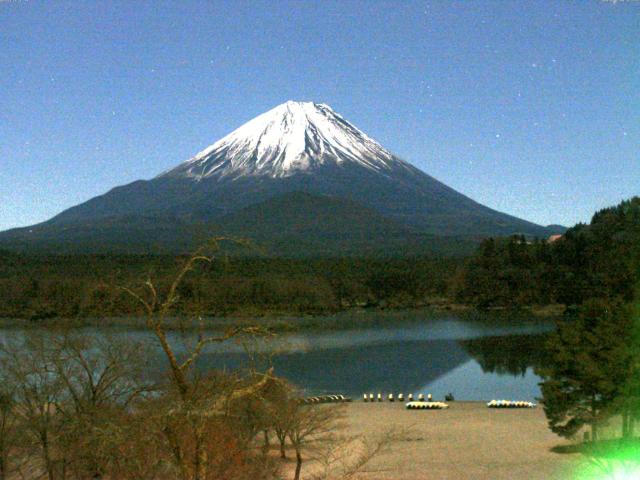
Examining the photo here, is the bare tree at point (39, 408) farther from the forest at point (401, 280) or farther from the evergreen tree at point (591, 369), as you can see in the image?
the forest at point (401, 280)

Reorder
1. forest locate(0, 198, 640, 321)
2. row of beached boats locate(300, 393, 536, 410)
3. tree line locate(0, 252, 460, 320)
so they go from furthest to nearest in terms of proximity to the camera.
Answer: forest locate(0, 198, 640, 321) < tree line locate(0, 252, 460, 320) < row of beached boats locate(300, 393, 536, 410)

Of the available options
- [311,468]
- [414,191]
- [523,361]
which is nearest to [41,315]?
[523,361]

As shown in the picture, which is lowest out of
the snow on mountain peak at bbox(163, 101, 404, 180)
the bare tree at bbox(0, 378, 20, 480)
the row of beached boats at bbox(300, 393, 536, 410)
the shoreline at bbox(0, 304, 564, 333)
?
the row of beached boats at bbox(300, 393, 536, 410)

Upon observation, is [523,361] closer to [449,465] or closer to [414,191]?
[449,465]

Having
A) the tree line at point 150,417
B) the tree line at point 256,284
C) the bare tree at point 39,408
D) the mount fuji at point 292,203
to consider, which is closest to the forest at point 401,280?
the tree line at point 256,284

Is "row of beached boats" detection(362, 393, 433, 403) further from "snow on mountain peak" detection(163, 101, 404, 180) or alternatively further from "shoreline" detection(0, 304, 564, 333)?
"snow on mountain peak" detection(163, 101, 404, 180)

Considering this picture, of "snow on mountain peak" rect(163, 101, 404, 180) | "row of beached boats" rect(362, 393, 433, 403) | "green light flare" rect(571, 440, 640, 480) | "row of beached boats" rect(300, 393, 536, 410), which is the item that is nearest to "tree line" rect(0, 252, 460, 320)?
"row of beached boats" rect(362, 393, 433, 403)

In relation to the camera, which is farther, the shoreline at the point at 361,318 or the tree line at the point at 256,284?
the tree line at the point at 256,284

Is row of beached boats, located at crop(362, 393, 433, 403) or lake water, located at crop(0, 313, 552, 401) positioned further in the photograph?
lake water, located at crop(0, 313, 552, 401)
